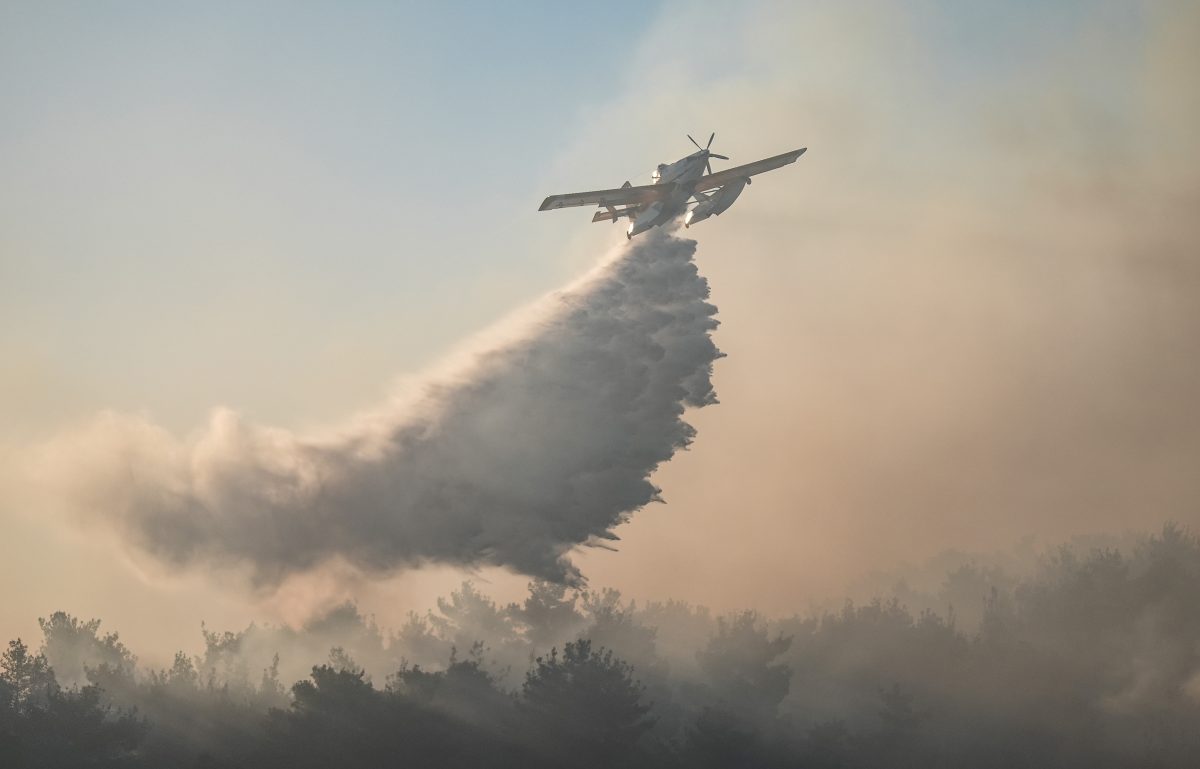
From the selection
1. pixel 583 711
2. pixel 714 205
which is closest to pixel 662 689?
pixel 583 711

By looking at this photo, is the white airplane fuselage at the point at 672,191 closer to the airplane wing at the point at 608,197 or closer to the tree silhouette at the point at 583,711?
the airplane wing at the point at 608,197

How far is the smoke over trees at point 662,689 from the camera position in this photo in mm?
60594

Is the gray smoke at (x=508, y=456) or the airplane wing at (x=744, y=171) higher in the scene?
the airplane wing at (x=744, y=171)

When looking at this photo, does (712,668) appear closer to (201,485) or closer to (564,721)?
(564,721)

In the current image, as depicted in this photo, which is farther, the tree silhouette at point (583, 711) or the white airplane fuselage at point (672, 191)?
the tree silhouette at point (583, 711)

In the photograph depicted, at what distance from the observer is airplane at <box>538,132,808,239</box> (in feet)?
193

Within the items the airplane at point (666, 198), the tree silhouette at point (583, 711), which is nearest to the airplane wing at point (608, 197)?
the airplane at point (666, 198)

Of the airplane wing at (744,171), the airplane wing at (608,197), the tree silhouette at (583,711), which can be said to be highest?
the airplane wing at (744,171)

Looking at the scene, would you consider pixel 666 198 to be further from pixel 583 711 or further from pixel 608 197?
pixel 583 711

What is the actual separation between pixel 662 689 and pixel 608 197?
140 ft

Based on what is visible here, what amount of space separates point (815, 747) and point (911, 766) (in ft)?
29.8

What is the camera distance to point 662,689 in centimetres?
8675

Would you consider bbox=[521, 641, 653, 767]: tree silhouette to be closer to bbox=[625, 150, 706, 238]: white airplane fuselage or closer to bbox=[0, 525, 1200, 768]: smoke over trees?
bbox=[0, 525, 1200, 768]: smoke over trees

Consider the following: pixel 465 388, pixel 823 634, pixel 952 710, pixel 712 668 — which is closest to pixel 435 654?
pixel 712 668
